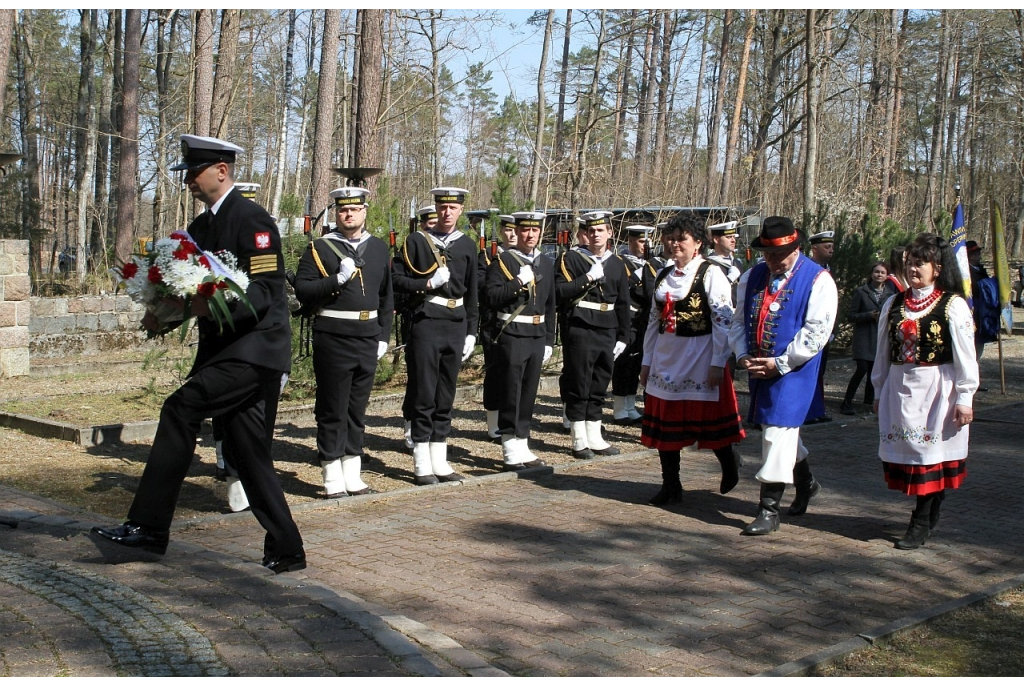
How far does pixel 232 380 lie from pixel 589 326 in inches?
199

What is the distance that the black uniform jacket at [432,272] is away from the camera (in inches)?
337

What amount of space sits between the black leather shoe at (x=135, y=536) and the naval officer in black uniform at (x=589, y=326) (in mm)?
4842

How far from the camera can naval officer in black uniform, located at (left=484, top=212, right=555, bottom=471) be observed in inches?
360

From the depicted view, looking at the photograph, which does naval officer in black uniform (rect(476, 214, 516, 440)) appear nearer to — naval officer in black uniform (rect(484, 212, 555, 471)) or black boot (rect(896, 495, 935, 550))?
naval officer in black uniform (rect(484, 212, 555, 471))

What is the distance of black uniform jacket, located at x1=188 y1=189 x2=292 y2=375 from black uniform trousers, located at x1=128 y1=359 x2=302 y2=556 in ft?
0.28

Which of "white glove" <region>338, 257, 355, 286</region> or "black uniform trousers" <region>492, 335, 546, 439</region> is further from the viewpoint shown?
"black uniform trousers" <region>492, 335, 546, 439</region>

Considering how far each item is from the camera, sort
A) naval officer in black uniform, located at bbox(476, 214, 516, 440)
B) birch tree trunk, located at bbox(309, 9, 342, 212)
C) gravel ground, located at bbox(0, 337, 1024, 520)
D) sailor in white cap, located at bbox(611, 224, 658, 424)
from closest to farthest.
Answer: gravel ground, located at bbox(0, 337, 1024, 520)
naval officer in black uniform, located at bbox(476, 214, 516, 440)
sailor in white cap, located at bbox(611, 224, 658, 424)
birch tree trunk, located at bbox(309, 9, 342, 212)

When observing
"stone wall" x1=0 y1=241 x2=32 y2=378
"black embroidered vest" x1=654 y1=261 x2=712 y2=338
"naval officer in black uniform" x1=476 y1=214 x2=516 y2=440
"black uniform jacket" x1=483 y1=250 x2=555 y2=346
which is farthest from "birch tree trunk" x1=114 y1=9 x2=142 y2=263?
"black embroidered vest" x1=654 y1=261 x2=712 y2=338

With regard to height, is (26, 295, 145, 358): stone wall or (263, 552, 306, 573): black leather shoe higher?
(26, 295, 145, 358): stone wall

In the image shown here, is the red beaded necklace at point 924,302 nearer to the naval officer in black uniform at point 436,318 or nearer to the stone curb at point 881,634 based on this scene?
the stone curb at point 881,634

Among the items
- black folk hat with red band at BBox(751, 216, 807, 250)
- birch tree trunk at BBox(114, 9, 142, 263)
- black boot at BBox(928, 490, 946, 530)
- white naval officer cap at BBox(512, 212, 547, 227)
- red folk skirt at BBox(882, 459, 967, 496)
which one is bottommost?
black boot at BBox(928, 490, 946, 530)

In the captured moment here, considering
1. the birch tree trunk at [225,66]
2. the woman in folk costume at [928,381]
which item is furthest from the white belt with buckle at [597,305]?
the birch tree trunk at [225,66]

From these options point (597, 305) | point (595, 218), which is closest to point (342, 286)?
point (597, 305)

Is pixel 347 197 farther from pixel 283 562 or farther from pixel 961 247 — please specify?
pixel 961 247
